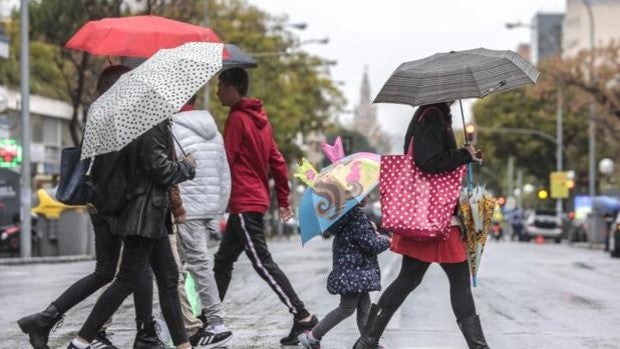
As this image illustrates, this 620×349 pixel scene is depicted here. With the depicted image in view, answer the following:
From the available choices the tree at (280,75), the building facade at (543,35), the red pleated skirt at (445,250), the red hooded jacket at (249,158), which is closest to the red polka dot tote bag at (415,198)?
the red pleated skirt at (445,250)

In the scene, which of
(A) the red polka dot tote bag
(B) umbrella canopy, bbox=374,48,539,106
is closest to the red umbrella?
(B) umbrella canopy, bbox=374,48,539,106

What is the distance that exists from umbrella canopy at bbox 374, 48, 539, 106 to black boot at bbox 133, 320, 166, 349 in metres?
2.06

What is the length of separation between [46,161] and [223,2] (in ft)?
34.0

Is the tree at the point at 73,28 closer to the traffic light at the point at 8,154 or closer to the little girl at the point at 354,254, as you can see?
the traffic light at the point at 8,154

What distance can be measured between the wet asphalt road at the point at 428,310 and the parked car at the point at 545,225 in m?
43.3

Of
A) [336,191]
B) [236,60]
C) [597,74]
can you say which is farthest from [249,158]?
[597,74]

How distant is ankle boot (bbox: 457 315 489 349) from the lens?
8.33 meters

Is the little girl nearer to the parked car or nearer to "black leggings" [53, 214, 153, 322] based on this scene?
"black leggings" [53, 214, 153, 322]

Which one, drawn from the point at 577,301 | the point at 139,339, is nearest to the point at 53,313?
the point at 139,339

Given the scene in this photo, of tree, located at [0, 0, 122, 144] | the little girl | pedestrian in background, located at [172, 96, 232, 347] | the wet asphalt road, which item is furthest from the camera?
tree, located at [0, 0, 122, 144]

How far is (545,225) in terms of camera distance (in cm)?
6494

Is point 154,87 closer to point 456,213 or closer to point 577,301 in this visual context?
point 456,213

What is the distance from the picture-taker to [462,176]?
27.5 ft

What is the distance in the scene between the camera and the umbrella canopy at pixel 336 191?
899cm
